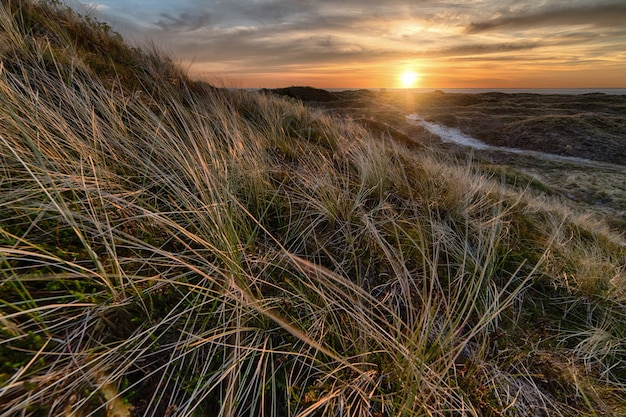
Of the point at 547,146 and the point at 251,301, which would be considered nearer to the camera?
the point at 251,301

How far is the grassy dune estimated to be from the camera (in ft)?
3.78

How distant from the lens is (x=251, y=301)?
143 centimetres

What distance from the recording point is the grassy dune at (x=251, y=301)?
1.15 meters

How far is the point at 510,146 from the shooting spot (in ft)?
64.5

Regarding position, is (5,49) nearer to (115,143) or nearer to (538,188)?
(115,143)

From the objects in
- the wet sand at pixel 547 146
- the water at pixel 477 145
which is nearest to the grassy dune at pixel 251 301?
the wet sand at pixel 547 146

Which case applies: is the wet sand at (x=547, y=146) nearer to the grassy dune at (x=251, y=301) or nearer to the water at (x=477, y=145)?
the water at (x=477, y=145)

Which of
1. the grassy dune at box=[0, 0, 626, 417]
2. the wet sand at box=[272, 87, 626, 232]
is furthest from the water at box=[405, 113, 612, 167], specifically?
the grassy dune at box=[0, 0, 626, 417]

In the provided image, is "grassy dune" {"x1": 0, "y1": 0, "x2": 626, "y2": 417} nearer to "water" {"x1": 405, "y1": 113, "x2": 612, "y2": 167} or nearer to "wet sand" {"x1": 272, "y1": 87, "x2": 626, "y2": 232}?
"wet sand" {"x1": 272, "y1": 87, "x2": 626, "y2": 232}

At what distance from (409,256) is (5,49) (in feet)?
13.3

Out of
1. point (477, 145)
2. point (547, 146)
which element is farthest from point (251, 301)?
point (547, 146)

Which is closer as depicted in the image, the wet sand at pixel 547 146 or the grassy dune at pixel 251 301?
the grassy dune at pixel 251 301

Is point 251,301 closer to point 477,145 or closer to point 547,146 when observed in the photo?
point 477,145

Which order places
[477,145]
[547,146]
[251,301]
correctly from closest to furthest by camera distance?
[251,301] → [547,146] → [477,145]
